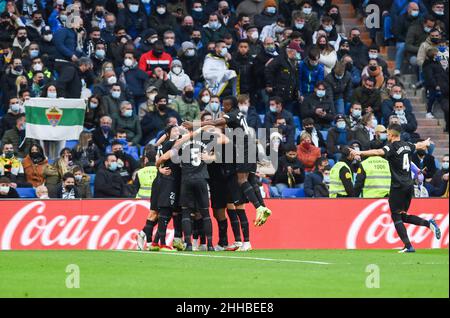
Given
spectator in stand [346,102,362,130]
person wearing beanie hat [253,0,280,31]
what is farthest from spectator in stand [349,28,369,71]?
spectator in stand [346,102,362,130]

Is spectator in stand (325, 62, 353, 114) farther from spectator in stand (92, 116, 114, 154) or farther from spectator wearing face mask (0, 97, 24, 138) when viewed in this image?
spectator wearing face mask (0, 97, 24, 138)

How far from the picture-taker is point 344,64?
30078 millimetres

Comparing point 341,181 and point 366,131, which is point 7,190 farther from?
point 366,131

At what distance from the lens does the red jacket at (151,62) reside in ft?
94.0

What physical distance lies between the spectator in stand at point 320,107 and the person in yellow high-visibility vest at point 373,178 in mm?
4733

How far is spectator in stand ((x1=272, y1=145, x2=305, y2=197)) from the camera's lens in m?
26.3

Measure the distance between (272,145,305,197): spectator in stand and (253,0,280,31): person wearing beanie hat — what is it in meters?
5.58

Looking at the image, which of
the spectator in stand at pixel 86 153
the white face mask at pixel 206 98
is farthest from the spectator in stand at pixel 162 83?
the spectator in stand at pixel 86 153

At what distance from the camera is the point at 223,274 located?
1538cm

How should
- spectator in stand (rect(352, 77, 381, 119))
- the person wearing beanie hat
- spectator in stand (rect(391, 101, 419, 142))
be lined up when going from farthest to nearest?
the person wearing beanie hat < spectator in stand (rect(352, 77, 381, 119)) < spectator in stand (rect(391, 101, 419, 142))

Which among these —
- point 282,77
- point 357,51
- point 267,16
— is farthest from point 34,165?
point 357,51

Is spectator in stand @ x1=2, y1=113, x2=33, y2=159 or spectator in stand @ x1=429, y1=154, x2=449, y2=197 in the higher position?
spectator in stand @ x1=2, y1=113, x2=33, y2=159
